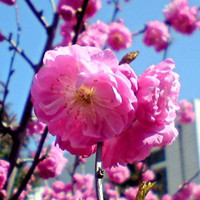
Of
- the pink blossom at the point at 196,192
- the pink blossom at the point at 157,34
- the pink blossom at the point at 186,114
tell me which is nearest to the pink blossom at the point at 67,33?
the pink blossom at the point at 157,34

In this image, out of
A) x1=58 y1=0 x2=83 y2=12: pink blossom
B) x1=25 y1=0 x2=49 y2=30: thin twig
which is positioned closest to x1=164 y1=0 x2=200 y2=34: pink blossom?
x1=58 y1=0 x2=83 y2=12: pink blossom

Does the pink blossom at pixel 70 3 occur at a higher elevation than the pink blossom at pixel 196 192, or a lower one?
higher

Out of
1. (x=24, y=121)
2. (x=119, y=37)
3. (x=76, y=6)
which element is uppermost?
(x=76, y=6)

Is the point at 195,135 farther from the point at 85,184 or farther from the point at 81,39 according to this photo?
the point at 81,39

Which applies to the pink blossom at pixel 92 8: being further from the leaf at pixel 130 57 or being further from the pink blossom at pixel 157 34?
the leaf at pixel 130 57

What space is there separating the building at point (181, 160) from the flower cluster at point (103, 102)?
1206 centimetres

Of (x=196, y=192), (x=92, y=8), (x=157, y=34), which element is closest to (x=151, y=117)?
(x=92, y=8)

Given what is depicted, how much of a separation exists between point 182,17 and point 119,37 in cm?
71

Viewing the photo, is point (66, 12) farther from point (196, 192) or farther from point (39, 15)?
point (196, 192)

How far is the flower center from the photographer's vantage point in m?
0.93

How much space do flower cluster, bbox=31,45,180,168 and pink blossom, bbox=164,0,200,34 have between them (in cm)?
353

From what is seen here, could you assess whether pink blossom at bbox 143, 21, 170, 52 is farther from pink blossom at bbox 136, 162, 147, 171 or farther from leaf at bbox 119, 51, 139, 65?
leaf at bbox 119, 51, 139, 65

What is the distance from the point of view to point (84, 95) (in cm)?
94

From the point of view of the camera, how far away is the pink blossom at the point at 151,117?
2.97 feet
